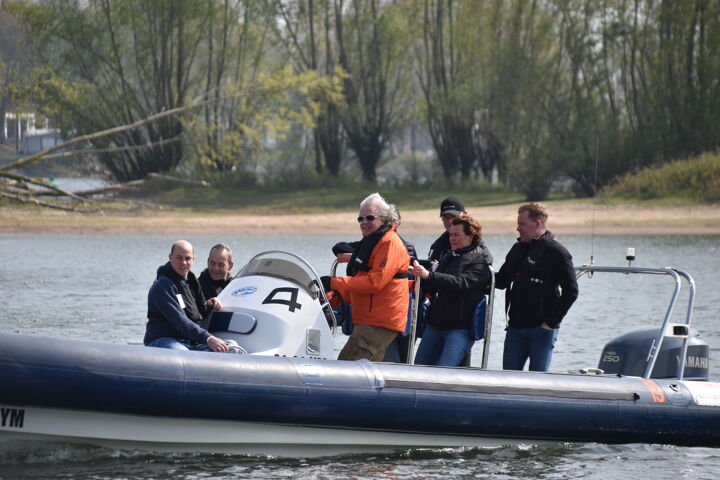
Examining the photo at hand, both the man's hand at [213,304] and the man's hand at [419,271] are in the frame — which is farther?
the man's hand at [213,304]

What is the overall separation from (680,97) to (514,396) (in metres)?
26.7

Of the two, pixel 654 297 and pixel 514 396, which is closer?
pixel 514 396

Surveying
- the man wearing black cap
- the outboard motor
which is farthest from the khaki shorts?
the outboard motor

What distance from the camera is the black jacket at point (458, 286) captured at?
24.6 ft

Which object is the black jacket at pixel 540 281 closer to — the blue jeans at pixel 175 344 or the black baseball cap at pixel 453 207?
the black baseball cap at pixel 453 207

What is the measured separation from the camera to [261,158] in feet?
121

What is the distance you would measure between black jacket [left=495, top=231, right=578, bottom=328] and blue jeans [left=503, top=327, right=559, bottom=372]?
7 centimetres

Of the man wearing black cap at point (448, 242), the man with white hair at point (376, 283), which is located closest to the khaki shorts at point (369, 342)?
the man with white hair at point (376, 283)

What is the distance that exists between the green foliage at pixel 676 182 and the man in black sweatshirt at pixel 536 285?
2190cm

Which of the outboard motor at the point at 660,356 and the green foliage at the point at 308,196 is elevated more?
the green foliage at the point at 308,196

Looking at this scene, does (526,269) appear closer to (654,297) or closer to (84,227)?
(654,297)

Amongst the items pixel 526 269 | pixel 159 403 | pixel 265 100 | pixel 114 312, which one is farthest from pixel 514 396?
pixel 265 100

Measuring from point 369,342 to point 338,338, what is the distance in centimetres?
599

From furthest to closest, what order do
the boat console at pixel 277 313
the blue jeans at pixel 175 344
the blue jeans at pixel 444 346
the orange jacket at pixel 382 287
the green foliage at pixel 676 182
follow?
the green foliage at pixel 676 182 < the blue jeans at pixel 444 346 < the boat console at pixel 277 313 < the blue jeans at pixel 175 344 < the orange jacket at pixel 382 287
